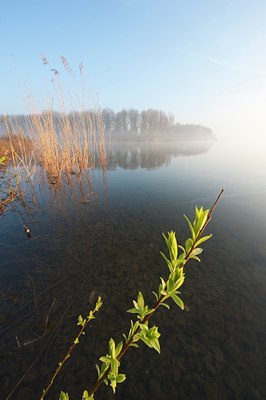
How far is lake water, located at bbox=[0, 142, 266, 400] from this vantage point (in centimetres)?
180

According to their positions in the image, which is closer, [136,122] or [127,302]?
[127,302]

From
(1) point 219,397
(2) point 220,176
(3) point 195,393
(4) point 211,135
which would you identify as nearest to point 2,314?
(3) point 195,393

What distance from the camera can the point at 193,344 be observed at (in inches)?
82.9

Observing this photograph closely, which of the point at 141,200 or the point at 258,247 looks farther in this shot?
the point at 141,200

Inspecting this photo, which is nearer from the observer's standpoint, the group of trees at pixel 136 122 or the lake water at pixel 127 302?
the lake water at pixel 127 302

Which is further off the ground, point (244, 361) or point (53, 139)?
point (53, 139)

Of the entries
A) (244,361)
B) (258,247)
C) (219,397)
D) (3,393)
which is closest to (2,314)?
(3,393)

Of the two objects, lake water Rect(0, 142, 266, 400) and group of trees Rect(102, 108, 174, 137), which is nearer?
A: lake water Rect(0, 142, 266, 400)

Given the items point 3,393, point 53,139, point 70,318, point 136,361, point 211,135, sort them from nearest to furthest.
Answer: point 3,393, point 136,361, point 70,318, point 53,139, point 211,135

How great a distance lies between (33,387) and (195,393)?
1622mm

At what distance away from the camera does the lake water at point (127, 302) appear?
5.91 feet

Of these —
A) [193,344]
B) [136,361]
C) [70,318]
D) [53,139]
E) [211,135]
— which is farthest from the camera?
[211,135]

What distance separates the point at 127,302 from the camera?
8.46 feet

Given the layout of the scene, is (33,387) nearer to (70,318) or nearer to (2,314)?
(70,318)
